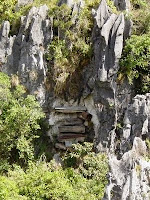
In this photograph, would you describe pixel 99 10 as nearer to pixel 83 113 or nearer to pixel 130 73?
pixel 130 73

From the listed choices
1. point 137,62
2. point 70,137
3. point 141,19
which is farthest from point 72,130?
point 141,19

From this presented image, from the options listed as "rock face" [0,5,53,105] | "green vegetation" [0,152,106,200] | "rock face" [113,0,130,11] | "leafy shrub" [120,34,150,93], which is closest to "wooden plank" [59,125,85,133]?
"rock face" [0,5,53,105]

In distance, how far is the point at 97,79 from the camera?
12289mm

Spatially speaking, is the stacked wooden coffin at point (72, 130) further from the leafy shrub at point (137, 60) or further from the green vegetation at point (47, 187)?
the leafy shrub at point (137, 60)

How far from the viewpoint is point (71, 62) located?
42.9 ft

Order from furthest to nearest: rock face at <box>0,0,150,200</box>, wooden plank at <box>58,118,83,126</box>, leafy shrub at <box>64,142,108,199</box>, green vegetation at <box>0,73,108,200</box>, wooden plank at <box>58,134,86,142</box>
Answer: wooden plank at <box>58,118,83,126</box> < wooden plank at <box>58,134,86,142</box> < rock face at <box>0,0,150,200</box> < leafy shrub at <box>64,142,108,199</box> < green vegetation at <box>0,73,108,200</box>

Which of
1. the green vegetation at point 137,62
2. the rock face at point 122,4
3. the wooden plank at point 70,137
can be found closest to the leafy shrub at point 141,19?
the rock face at point 122,4

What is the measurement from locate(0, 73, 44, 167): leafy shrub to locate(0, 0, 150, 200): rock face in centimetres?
87

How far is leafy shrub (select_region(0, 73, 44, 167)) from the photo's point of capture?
11987 millimetres

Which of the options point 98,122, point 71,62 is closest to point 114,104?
point 98,122

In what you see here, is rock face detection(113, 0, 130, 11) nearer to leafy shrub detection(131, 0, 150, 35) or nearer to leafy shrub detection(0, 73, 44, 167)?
leafy shrub detection(131, 0, 150, 35)

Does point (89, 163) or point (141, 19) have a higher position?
point (141, 19)

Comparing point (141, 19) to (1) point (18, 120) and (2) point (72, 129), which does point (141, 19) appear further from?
(1) point (18, 120)

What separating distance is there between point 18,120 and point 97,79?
3.01m
